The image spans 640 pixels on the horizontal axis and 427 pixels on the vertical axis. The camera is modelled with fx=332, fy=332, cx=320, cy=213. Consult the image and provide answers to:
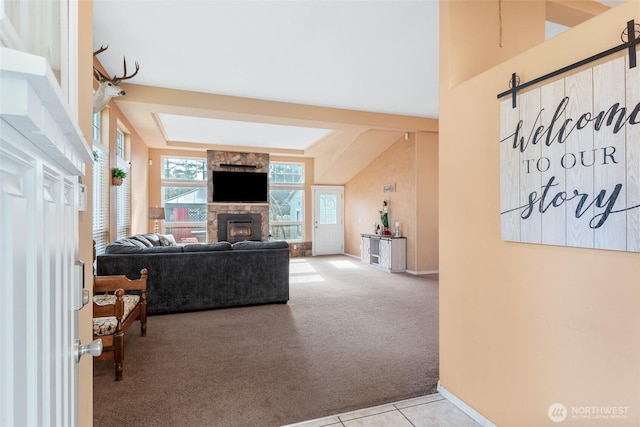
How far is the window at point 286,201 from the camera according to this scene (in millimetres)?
9227

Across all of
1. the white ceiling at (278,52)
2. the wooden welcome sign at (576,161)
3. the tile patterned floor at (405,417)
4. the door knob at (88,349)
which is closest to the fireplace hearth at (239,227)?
the white ceiling at (278,52)

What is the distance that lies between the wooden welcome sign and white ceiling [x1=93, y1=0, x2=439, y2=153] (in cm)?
177

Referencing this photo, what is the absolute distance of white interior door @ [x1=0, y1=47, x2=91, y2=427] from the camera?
407 mm

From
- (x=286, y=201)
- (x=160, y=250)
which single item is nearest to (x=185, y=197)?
(x=286, y=201)

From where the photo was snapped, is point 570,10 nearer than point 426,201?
Yes

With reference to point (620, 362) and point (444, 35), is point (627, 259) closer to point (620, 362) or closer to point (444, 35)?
point (620, 362)

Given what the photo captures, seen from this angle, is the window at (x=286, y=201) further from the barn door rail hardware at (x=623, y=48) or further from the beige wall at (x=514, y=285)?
the barn door rail hardware at (x=623, y=48)

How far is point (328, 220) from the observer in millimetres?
9531

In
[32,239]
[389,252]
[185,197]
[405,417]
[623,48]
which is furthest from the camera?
[185,197]

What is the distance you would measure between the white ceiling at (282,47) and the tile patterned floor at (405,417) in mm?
3102

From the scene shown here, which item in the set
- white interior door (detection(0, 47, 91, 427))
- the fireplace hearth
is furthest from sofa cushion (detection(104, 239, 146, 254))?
the fireplace hearth

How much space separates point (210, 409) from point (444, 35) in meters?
2.94

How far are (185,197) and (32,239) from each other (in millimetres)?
8340

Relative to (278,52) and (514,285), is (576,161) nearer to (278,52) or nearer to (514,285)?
(514,285)
